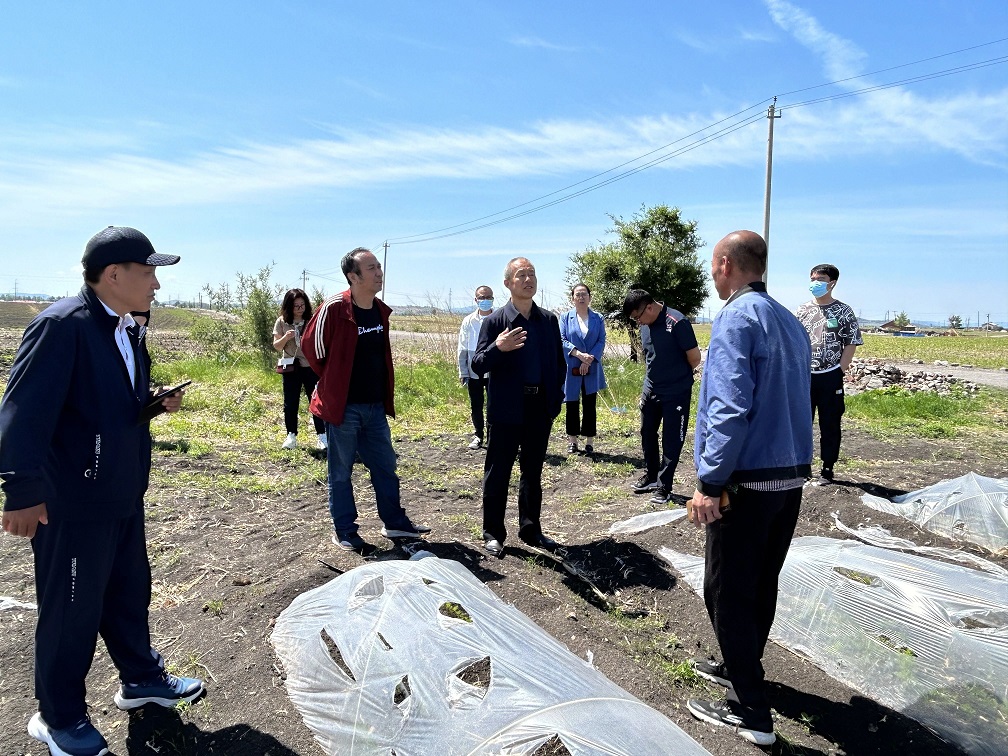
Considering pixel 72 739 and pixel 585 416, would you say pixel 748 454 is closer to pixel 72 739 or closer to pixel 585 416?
pixel 72 739

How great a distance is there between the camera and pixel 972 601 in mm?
3102

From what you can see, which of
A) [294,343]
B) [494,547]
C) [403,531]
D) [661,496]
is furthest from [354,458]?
[294,343]

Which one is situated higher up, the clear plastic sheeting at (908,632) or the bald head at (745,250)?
the bald head at (745,250)

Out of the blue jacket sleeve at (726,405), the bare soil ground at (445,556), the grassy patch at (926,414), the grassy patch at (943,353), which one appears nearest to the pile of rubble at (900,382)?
the grassy patch at (926,414)

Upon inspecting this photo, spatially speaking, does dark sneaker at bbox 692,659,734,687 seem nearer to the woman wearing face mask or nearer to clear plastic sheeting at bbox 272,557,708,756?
clear plastic sheeting at bbox 272,557,708,756

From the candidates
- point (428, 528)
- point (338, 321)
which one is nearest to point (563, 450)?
point (428, 528)

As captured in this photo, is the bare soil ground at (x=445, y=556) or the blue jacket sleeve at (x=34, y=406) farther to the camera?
the bare soil ground at (x=445, y=556)

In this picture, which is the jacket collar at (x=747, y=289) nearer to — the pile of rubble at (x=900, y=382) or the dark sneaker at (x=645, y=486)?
the dark sneaker at (x=645, y=486)

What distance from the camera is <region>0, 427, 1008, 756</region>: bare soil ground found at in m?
2.74

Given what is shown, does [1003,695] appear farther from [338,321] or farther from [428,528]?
[338,321]

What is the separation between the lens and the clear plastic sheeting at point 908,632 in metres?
2.74

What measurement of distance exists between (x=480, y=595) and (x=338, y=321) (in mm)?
2114

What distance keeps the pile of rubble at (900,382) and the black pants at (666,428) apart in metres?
9.59

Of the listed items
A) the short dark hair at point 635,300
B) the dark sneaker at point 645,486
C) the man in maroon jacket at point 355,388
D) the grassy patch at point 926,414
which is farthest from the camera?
the grassy patch at point 926,414
